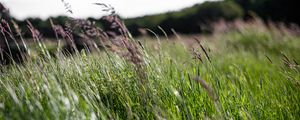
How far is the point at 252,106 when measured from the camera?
271cm

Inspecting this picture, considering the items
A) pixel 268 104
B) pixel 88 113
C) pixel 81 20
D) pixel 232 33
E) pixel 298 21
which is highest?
pixel 81 20

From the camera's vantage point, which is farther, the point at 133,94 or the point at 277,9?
the point at 277,9

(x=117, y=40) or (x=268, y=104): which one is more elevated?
(x=117, y=40)

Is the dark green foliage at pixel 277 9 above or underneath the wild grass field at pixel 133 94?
underneath

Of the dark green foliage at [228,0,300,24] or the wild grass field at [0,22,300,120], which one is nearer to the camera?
the wild grass field at [0,22,300,120]

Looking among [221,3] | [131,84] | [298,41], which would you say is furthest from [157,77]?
[221,3]

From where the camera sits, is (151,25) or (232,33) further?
(151,25)

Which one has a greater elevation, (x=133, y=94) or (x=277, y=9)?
(x=133, y=94)

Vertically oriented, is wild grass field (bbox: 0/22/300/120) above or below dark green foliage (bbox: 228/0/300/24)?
above

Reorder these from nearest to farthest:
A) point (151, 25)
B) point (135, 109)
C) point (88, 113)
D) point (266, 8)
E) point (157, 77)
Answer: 1. point (88, 113)
2. point (135, 109)
3. point (157, 77)
4. point (266, 8)
5. point (151, 25)

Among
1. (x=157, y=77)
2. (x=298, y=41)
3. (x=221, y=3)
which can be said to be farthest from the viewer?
(x=221, y=3)

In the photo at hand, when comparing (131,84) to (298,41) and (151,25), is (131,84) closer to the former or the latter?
(298,41)

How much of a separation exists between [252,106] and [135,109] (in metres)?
0.79

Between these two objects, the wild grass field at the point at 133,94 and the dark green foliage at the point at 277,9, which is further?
the dark green foliage at the point at 277,9
